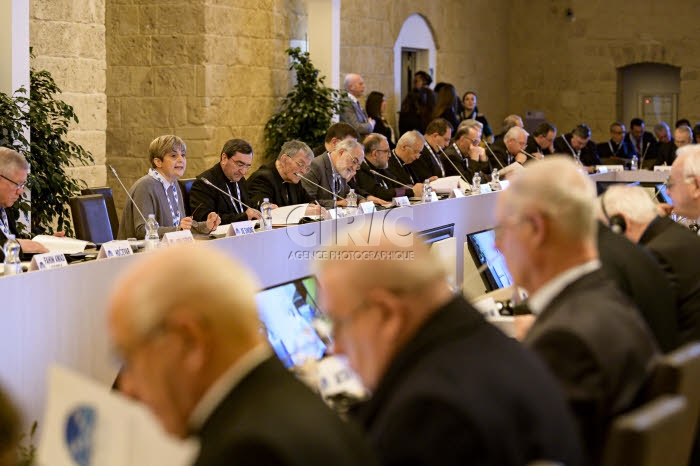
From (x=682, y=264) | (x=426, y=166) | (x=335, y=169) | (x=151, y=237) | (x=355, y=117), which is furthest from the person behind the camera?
(x=355, y=117)

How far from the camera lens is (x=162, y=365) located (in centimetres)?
140

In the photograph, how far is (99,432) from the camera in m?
Result: 1.47

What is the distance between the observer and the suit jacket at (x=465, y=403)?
4.79ft

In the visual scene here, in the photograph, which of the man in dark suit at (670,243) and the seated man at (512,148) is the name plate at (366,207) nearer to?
the man in dark suit at (670,243)

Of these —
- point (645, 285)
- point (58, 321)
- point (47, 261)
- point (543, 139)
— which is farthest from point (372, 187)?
point (645, 285)

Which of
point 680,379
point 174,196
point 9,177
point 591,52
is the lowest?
point 680,379

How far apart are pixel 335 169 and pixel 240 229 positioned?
7.80 ft

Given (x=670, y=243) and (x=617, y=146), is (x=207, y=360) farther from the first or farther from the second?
(x=617, y=146)

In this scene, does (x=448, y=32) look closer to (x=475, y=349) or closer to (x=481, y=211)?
(x=481, y=211)

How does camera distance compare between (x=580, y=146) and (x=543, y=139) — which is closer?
(x=543, y=139)

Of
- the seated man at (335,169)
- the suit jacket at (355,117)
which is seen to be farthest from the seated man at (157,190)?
the suit jacket at (355,117)

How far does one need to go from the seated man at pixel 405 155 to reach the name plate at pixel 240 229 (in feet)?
11.9

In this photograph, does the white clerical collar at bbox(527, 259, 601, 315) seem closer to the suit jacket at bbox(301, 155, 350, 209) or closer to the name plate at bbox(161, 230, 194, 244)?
the name plate at bbox(161, 230, 194, 244)

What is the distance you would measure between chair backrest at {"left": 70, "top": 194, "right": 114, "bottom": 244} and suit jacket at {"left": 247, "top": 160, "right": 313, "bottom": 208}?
1.08m
